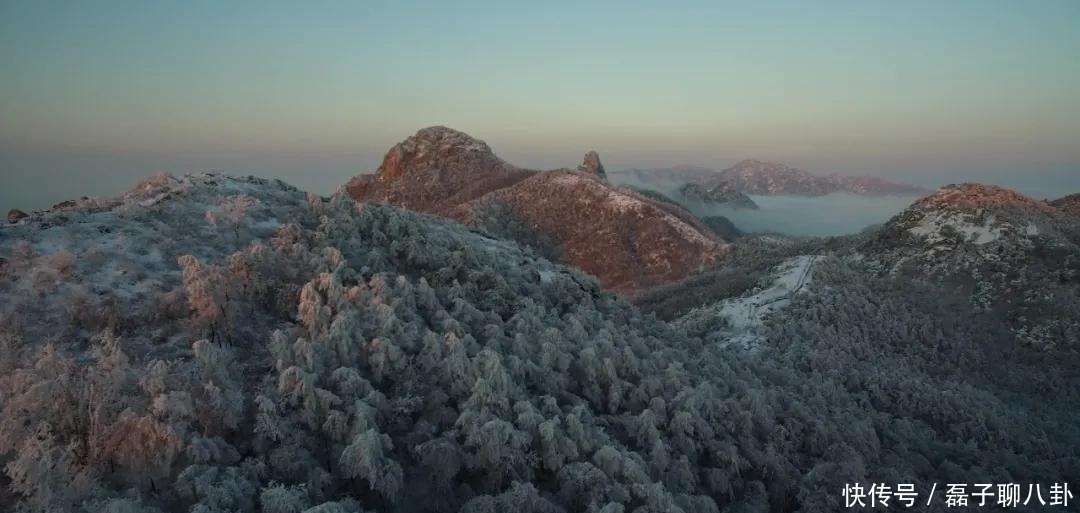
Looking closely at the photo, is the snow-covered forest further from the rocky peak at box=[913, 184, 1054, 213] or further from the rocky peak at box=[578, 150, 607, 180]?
the rocky peak at box=[578, 150, 607, 180]

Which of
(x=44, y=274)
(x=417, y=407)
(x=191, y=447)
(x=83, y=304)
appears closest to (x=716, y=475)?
(x=417, y=407)

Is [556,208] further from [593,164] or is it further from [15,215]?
[15,215]

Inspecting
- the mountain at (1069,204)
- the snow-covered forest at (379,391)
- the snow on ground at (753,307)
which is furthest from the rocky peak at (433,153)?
the snow-covered forest at (379,391)

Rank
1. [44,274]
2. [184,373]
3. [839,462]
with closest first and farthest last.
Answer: [184,373] → [44,274] → [839,462]

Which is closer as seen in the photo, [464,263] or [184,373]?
[184,373]

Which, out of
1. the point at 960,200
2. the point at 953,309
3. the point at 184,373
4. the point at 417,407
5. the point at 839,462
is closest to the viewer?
the point at 184,373

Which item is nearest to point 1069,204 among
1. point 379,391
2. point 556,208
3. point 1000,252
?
point 1000,252

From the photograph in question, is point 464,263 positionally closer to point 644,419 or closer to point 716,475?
point 644,419
